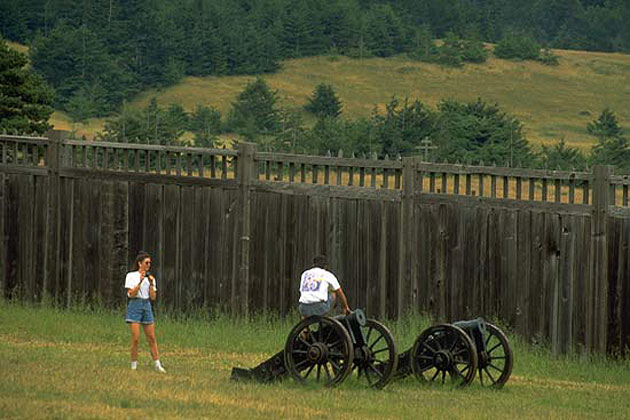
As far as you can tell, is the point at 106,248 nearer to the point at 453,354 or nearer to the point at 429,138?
the point at 453,354

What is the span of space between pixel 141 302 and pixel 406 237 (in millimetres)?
3476

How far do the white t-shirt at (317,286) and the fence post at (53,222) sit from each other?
5.98m

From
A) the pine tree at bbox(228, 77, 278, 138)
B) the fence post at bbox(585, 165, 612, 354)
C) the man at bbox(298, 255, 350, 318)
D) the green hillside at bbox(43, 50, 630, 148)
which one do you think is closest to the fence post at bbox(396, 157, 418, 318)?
the fence post at bbox(585, 165, 612, 354)

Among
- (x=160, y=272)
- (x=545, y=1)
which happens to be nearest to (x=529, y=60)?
(x=545, y=1)

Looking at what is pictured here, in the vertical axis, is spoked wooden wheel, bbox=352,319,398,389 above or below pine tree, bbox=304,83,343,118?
below

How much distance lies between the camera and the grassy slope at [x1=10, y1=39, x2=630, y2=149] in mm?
92938

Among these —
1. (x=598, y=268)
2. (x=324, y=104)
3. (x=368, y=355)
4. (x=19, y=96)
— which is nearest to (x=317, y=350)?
(x=368, y=355)

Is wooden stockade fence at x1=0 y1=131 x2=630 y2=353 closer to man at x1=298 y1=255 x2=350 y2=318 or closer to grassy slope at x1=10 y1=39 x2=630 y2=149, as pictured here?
man at x1=298 y1=255 x2=350 y2=318

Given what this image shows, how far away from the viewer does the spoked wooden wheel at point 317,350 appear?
488 inches

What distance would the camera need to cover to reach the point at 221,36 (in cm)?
10556

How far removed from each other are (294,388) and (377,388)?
71 centimetres

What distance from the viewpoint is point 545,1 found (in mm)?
139375

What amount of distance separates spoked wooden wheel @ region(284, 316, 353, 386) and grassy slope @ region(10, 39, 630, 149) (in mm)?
72137

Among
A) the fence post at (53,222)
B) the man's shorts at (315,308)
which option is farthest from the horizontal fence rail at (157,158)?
the man's shorts at (315,308)
